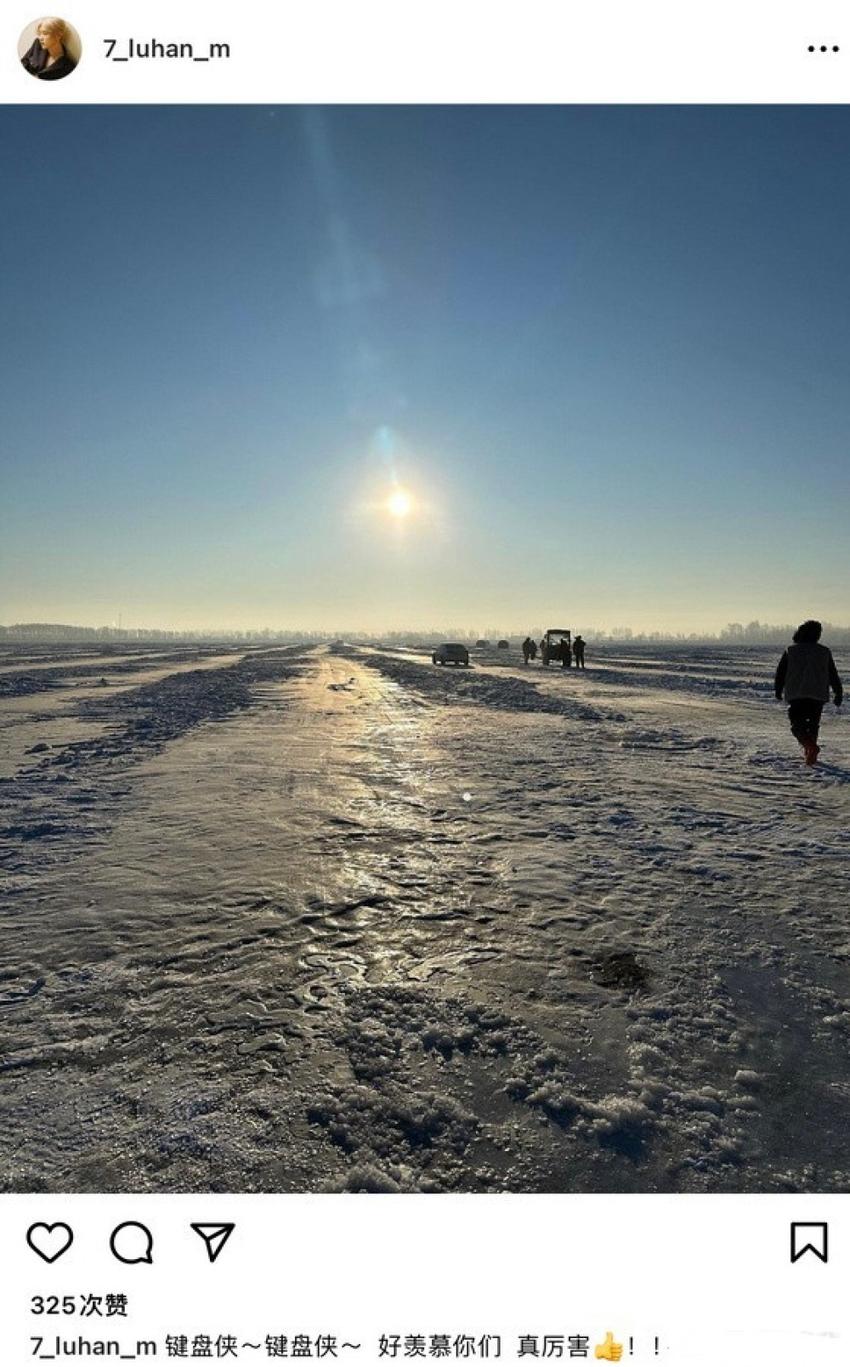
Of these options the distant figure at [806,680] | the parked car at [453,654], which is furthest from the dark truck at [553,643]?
the distant figure at [806,680]

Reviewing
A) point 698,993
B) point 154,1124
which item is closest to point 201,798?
point 154,1124
